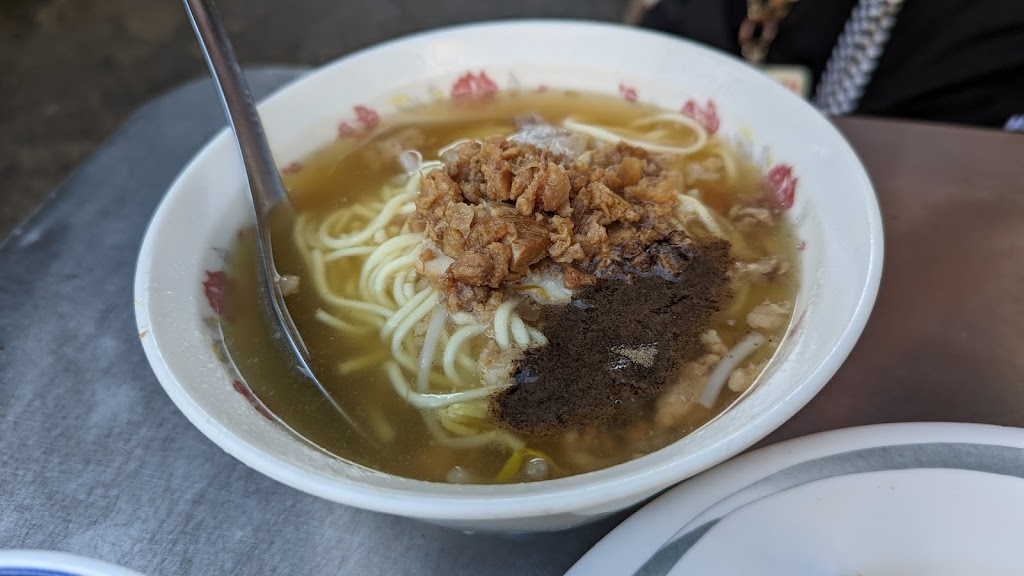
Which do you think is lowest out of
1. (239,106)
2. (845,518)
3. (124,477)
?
(124,477)

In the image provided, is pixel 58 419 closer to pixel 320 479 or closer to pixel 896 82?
pixel 320 479

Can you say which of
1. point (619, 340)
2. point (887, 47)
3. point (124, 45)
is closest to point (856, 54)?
point (887, 47)

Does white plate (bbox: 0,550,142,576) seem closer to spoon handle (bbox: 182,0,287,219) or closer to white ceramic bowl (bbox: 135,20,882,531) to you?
white ceramic bowl (bbox: 135,20,882,531)

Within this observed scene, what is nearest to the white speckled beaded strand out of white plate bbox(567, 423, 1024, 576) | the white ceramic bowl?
the white ceramic bowl

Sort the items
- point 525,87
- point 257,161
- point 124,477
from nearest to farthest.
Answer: point 124,477 → point 257,161 → point 525,87

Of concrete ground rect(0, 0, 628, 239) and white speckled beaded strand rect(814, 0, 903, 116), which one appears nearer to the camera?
white speckled beaded strand rect(814, 0, 903, 116)

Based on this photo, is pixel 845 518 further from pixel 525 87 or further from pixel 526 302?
pixel 525 87

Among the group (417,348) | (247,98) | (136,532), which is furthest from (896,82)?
(136,532)
